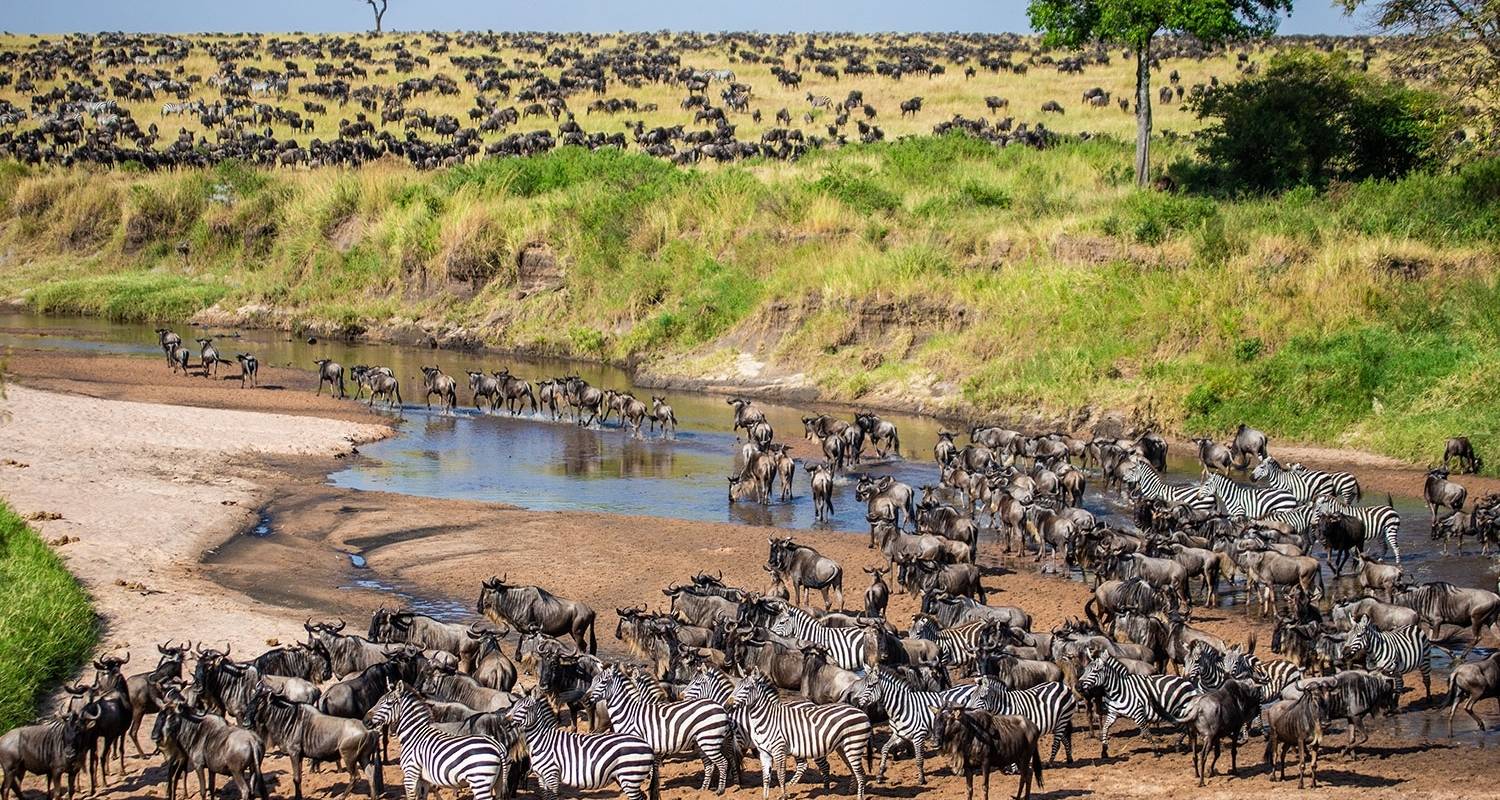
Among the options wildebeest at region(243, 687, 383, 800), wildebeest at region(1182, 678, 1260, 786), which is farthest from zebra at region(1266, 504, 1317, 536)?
wildebeest at region(243, 687, 383, 800)

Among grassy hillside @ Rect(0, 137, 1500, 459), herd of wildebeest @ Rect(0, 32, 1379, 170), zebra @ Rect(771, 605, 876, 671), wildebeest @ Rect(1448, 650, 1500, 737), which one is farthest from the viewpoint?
herd of wildebeest @ Rect(0, 32, 1379, 170)

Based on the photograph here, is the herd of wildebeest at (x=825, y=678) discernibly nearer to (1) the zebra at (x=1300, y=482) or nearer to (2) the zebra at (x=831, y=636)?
(2) the zebra at (x=831, y=636)

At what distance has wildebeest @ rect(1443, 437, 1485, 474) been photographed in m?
25.5

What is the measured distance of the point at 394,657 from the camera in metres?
13.9

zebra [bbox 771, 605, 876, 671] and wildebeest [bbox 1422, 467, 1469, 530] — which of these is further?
wildebeest [bbox 1422, 467, 1469, 530]

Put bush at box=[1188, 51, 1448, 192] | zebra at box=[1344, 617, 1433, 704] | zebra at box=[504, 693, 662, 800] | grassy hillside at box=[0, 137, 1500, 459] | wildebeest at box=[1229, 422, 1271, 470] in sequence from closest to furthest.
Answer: zebra at box=[504, 693, 662, 800] → zebra at box=[1344, 617, 1433, 704] → wildebeest at box=[1229, 422, 1271, 470] → grassy hillside at box=[0, 137, 1500, 459] → bush at box=[1188, 51, 1448, 192]

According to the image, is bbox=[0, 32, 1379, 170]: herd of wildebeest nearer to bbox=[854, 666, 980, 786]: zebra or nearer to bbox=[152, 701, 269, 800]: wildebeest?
bbox=[854, 666, 980, 786]: zebra

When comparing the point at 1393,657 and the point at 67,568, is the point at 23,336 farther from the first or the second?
the point at 1393,657

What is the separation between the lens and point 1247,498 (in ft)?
74.6

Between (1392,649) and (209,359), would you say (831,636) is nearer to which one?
(1392,649)

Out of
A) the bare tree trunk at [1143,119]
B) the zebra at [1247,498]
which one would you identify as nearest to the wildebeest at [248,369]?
the zebra at [1247,498]

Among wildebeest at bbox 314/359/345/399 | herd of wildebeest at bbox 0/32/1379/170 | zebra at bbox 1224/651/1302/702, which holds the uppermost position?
herd of wildebeest at bbox 0/32/1379/170

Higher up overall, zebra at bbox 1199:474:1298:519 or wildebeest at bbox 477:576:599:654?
zebra at bbox 1199:474:1298:519

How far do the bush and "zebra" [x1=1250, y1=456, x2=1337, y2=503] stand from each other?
16.8 metres
